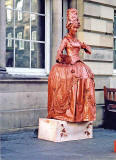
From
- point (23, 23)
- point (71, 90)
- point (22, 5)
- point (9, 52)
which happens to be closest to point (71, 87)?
point (71, 90)

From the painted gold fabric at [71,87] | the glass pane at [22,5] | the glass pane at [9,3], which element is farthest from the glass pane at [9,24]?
the painted gold fabric at [71,87]

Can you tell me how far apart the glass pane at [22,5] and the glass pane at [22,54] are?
90cm

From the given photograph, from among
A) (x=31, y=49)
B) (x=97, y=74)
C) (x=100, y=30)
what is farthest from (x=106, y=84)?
(x=31, y=49)

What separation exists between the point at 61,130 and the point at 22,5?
4003mm

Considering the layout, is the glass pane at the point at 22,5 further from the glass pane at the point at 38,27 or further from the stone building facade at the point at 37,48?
the glass pane at the point at 38,27

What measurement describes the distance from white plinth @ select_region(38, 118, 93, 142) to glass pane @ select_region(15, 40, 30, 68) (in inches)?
96.3

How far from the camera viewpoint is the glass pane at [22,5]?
1198cm

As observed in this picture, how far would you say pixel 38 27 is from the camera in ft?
41.2

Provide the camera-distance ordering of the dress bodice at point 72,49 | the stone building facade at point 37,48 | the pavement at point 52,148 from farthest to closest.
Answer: the stone building facade at point 37,48
the dress bodice at point 72,49
the pavement at point 52,148

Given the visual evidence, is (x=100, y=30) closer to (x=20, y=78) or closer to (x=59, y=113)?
(x=20, y=78)

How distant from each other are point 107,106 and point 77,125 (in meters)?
3.28

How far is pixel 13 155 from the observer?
806cm

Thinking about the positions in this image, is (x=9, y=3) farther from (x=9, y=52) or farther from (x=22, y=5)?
(x=9, y=52)

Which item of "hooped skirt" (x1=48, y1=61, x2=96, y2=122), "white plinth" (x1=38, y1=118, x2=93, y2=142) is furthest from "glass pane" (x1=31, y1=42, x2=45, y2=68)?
"white plinth" (x1=38, y1=118, x2=93, y2=142)
